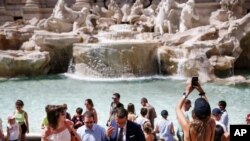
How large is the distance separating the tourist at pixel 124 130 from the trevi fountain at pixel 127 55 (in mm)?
5982

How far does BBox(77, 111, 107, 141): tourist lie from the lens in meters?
3.87

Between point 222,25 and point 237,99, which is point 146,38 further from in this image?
point 237,99

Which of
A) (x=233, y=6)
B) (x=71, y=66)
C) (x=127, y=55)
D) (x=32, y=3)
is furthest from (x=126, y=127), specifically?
(x=32, y=3)

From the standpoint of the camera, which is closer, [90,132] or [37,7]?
[90,132]

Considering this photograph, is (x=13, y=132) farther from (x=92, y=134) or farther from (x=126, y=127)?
(x=126, y=127)

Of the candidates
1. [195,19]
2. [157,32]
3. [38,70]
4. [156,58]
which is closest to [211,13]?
[195,19]

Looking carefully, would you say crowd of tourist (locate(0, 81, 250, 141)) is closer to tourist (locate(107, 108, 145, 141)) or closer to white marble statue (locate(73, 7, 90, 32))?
tourist (locate(107, 108, 145, 141))

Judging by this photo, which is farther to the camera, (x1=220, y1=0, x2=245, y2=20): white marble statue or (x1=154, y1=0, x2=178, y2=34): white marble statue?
(x1=220, y1=0, x2=245, y2=20): white marble statue

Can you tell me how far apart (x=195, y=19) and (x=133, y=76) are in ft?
15.6

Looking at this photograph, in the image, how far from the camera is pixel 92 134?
3.88m

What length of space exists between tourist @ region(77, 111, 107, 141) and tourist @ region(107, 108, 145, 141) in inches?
5.5

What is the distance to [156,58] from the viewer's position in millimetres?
15688

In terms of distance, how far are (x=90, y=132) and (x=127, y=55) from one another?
1134 cm

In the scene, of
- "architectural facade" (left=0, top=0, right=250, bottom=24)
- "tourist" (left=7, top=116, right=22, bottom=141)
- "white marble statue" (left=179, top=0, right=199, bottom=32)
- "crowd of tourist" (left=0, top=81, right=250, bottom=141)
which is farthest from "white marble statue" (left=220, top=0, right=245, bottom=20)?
"tourist" (left=7, top=116, right=22, bottom=141)
